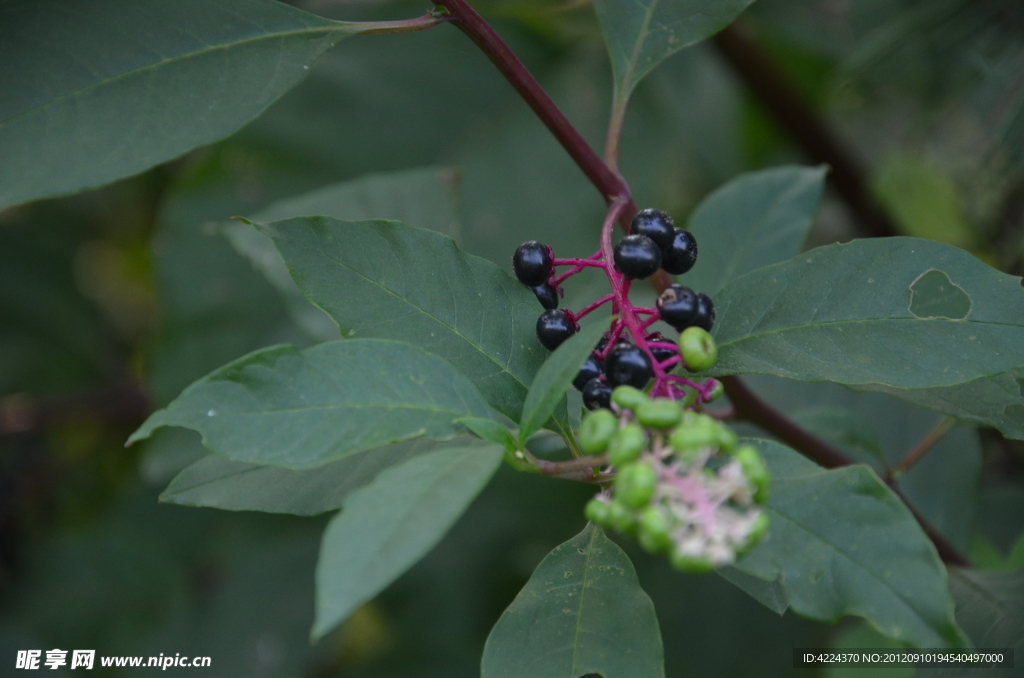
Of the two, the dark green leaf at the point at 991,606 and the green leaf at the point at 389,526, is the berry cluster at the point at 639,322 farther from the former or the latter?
the dark green leaf at the point at 991,606

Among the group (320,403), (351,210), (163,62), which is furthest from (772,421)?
(163,62)

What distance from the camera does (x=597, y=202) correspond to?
105 inches

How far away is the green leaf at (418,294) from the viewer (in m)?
1.01

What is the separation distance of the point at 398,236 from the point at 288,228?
0.49 feet

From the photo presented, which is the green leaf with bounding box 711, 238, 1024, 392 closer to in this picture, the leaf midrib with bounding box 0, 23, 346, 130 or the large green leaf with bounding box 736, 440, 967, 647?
the large green leaf with bounding box 736, 440, 967, 647

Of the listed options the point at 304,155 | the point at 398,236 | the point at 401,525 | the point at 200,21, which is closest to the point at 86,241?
the point at 304,155

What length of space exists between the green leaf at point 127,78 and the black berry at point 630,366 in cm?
65

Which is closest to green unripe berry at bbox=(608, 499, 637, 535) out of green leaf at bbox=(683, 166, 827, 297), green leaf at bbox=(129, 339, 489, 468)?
green leaf at bbox=(129, 339, 489, 468)

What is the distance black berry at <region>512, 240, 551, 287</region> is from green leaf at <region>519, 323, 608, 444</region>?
0.25 meters

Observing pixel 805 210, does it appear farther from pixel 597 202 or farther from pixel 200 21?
pixel 200 21

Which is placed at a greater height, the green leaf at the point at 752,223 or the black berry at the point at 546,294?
the black berry at the point at 546,294

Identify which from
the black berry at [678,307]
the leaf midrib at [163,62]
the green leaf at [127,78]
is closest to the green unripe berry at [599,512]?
the black berry at [678,307]

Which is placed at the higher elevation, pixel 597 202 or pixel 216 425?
pixel 216 425

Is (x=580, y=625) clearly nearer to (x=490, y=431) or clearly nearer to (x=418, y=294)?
(x=490, y=431)
